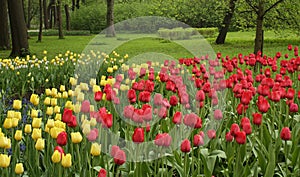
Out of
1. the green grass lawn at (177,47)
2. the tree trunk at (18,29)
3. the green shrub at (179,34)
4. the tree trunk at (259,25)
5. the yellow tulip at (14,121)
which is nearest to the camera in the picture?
the yellow tulip at (14,121)

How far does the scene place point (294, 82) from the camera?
18.8 feet

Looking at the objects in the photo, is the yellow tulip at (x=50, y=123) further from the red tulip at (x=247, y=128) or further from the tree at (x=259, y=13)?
the tree at (x=259, y=13)

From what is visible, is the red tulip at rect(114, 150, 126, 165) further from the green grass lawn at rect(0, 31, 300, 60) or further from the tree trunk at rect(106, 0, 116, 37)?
the tree trunk at rect(106, 0, 116, 37)

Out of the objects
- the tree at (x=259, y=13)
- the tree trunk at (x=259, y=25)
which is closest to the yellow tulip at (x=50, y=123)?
the tree at (x=259, y=13)

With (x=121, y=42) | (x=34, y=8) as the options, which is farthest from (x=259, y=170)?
(x=34, y=8)

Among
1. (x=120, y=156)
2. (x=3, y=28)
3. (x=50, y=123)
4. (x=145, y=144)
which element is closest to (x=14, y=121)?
(x=50, y=123)

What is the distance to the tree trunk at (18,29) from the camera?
47.9 ft

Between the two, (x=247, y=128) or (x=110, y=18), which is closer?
(x=247, y=128)

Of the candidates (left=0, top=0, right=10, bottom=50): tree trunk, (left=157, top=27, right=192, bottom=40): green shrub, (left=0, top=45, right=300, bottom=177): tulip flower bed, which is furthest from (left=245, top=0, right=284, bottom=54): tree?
(left=157, top=27, right=192, bottom=40): green shrub

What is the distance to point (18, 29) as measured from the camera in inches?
577

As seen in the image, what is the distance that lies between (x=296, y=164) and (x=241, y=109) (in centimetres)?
54

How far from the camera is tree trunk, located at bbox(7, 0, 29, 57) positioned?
47.9 ft

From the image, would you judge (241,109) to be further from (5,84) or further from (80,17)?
(80,17)

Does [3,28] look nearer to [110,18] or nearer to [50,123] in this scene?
[110,18]
